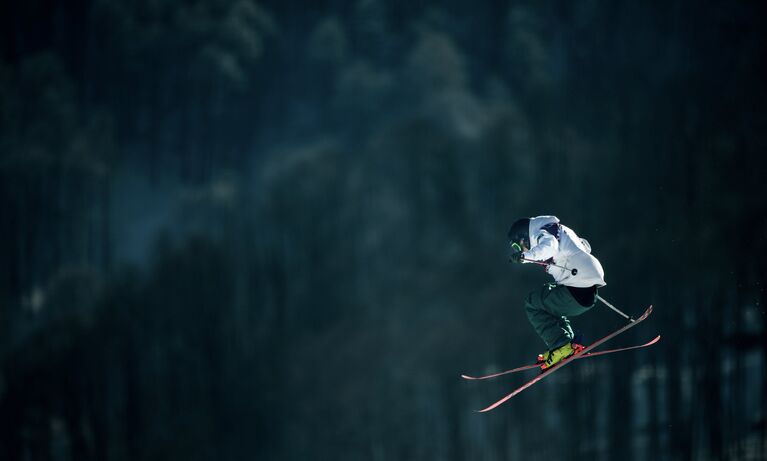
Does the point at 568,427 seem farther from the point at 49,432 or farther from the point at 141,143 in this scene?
the point at 141,143

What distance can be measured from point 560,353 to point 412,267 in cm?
3943

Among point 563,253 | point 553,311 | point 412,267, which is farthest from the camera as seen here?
point 412,267

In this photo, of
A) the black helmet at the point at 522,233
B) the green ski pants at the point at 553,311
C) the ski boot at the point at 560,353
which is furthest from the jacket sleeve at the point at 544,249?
the ski boot at the point at 560,353

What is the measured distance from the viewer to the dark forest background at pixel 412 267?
138 ft

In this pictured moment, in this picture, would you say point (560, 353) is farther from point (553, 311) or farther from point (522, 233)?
point (522, 233)

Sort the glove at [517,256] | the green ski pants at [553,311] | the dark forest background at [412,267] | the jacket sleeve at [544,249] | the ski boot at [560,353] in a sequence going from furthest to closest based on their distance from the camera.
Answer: the dark forest background at [412,267] < the ski boot at [560,353] < the green ski pants at [553,311] < the glove at [517,256] < the jacket sleeve at [544,249]

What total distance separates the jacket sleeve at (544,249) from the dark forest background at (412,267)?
3138 centimetres

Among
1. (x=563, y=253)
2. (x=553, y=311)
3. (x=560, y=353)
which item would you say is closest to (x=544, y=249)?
(x=563, y=253)

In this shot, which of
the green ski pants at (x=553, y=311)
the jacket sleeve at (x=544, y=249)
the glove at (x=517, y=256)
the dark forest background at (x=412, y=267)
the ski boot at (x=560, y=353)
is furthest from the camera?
the dark forest background at (x=412, y=267)

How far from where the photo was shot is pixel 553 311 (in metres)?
11.9

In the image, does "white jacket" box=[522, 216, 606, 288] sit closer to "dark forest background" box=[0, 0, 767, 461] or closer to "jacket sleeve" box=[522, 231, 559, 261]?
"jacket sleeve" box=[522, 231, 559, 261]

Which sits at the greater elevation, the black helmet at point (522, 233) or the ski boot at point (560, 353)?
the black helmet at point (522, 233)

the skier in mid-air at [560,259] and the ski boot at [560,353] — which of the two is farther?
the ski boot at [560,353]

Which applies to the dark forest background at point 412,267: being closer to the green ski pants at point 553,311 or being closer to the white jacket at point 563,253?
the green ski pants at point 553,311
